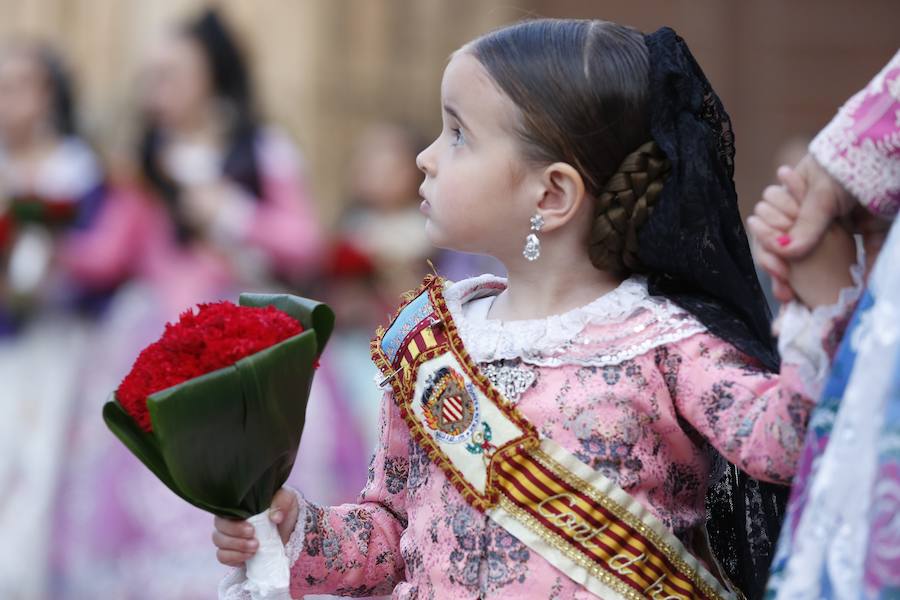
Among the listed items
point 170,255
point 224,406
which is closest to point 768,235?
point 224,406

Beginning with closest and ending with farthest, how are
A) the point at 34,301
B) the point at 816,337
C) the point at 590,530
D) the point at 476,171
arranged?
the point at 816,337, the point at 590,530, the point at 476,171, the point at 34,301

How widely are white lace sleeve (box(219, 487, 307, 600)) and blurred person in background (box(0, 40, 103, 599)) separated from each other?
12.0 feet

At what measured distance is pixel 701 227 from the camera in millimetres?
1834

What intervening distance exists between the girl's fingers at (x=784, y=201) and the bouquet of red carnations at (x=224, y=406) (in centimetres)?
62

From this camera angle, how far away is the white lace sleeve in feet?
6.21

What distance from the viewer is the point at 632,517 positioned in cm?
180

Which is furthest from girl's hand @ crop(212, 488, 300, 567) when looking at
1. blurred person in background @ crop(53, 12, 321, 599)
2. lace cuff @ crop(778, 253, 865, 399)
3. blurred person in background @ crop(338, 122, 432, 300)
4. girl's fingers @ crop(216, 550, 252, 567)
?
blurred person in background @ crop(338, 122, 432, 300)

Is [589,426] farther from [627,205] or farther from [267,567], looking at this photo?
[267,567]

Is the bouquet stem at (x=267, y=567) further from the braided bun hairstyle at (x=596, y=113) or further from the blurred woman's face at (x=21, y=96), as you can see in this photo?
the blurred woman's face at (x=21, y=96)

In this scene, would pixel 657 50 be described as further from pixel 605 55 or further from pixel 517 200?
pixel 517 200

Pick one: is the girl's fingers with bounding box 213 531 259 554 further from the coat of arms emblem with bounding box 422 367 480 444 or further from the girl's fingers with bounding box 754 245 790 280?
the girl's fingers with bounding box 754 245 790 280

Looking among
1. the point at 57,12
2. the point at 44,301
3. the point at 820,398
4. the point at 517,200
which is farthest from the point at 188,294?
the point at 820,398

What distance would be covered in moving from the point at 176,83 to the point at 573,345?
13.2 ft

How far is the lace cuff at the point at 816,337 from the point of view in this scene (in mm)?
1546
